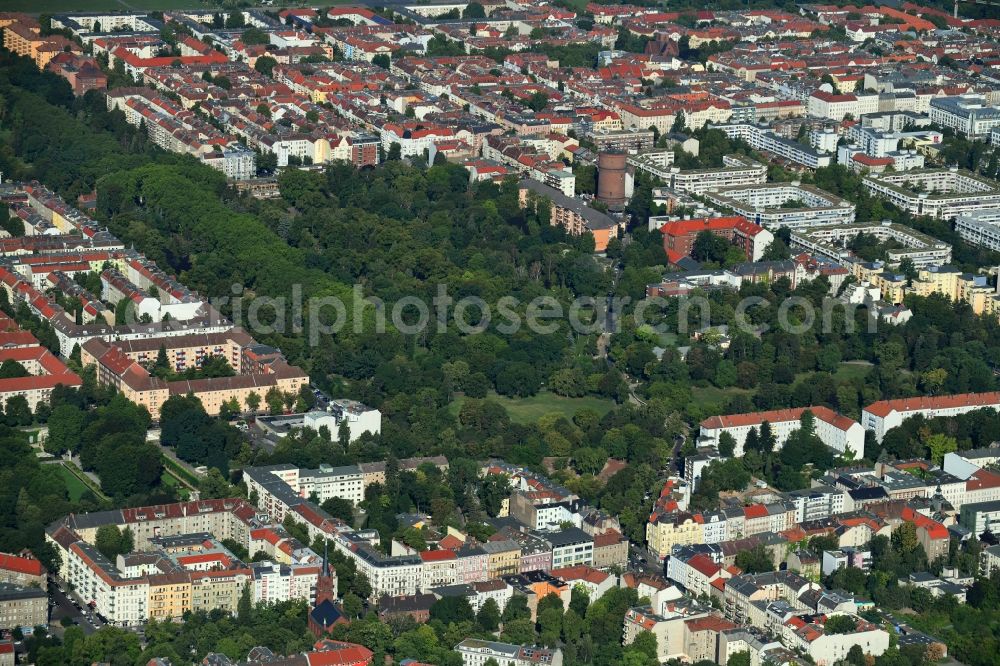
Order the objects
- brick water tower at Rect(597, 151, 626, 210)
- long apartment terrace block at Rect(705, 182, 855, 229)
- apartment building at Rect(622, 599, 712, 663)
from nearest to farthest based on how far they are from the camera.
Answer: apartment building at Rect(622, 599, 712, 663)
long apartment terrace block at Rect(705, 182, 855, 229)
brick water tower at Rect(597, 151, 626, 210)

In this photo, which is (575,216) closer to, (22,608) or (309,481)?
(309,481)

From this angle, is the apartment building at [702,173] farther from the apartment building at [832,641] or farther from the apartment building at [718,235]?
the apartment building at [832,641]

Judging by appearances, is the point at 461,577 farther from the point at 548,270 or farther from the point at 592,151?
the point at 592,151

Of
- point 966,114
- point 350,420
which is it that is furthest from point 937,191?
point 350,420

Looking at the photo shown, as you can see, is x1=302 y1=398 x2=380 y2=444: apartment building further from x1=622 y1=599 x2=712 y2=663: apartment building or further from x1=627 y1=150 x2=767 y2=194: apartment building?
x1=627 y1=150 x2=767 y2=194: apartment building

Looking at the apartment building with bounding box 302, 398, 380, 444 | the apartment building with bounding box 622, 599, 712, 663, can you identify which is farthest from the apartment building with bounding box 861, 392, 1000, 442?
the apartment building with bounding box 622, 599, 712, 663

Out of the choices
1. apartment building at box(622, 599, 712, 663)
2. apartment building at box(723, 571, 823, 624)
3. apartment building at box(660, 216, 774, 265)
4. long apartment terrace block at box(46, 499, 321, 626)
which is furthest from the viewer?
apartment building at box(660, 216, 774, 265)
